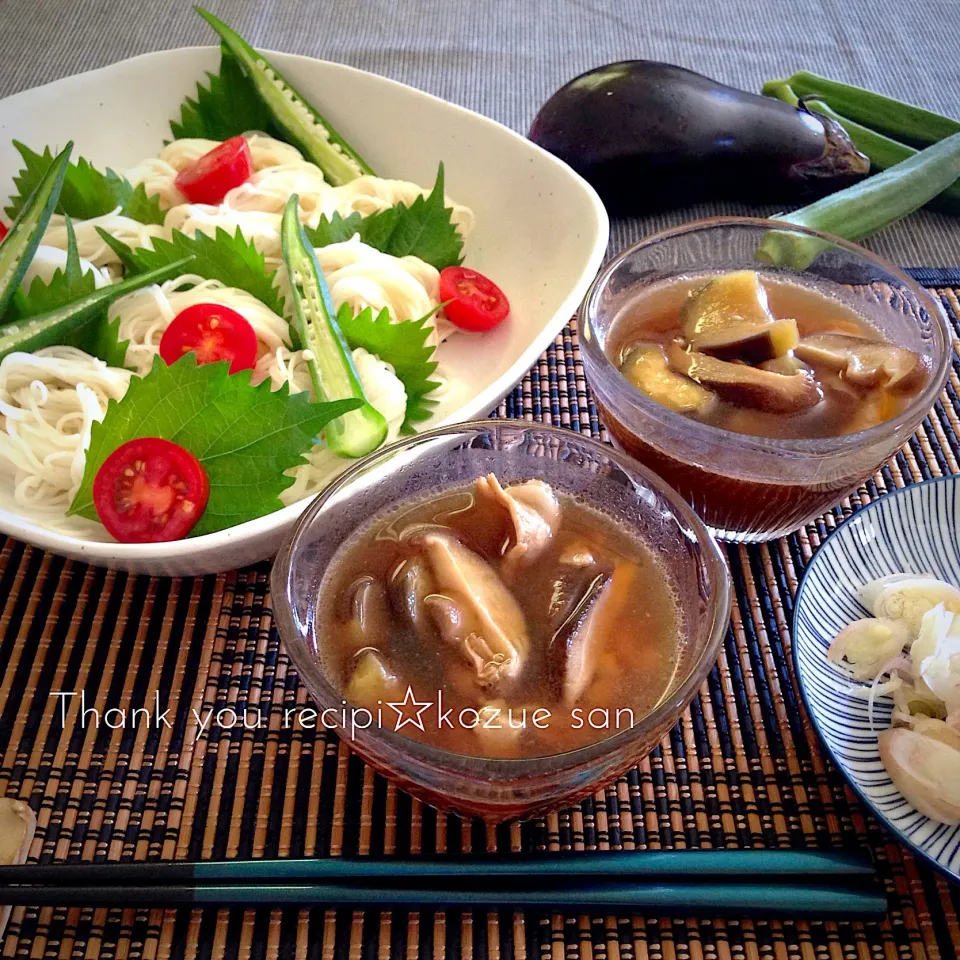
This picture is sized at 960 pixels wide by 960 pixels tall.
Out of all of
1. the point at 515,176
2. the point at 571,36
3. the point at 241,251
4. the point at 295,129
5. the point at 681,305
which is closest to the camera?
the point at 681,305

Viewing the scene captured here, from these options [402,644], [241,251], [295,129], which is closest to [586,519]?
[402,644]

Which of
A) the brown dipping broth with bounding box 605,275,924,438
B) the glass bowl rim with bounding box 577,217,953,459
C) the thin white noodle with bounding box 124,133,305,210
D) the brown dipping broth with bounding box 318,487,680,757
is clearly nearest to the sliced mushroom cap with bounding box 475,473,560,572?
the brown dipping broth with bounding box 318,487,680,757

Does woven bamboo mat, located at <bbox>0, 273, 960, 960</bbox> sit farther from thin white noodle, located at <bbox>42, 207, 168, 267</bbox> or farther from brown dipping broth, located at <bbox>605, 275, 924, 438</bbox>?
thin white noodle, located at <bbox>42, 207, 168, 267</bbox>

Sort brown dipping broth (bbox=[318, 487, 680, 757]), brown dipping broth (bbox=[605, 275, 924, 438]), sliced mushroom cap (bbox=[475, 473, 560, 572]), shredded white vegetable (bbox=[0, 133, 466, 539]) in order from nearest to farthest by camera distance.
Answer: brown dipping broth (bbox=[318, 487, 680, 757]) < sliced mushroom cap (bbox=[475, 473, 560, 572]) < brown dipping broth (bbox=[605, 275, 924, 438]) < shredded white vegetable (bbox=[0, 133, 466, 539])

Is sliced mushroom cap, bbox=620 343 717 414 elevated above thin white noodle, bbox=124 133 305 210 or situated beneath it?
elevated above

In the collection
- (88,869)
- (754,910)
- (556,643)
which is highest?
(556,643)

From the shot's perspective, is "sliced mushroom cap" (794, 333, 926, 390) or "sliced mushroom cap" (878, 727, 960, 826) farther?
"sliced mushroom cap" (794, 333, 926, 390)

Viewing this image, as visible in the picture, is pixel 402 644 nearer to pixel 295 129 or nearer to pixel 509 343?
pixel 509 343

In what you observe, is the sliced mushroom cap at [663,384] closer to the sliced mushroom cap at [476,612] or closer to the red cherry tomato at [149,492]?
the sliced mushroom cap at [476,612]
